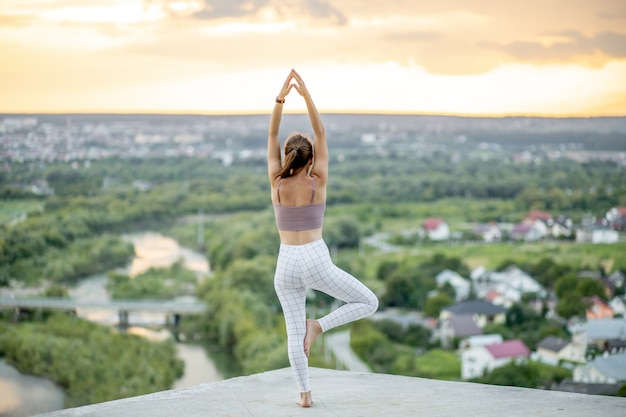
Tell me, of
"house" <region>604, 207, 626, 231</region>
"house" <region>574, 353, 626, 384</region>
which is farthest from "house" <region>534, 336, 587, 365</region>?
"house" <region>604, 207, 626, 231</region>

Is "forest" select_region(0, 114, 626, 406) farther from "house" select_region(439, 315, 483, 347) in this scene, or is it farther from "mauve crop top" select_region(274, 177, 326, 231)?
"mauve crop top" select_region(274, 177, 326, 231)

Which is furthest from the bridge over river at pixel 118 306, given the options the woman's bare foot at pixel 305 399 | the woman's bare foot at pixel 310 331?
the woman's bare foot at pixel 310 331

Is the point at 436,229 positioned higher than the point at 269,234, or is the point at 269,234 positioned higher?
the point at 269,234

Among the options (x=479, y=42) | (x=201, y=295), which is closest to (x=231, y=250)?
(x=201, y=295)

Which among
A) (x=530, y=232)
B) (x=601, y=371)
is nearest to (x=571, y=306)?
(x=601, y=371)

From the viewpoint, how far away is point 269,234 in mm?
33469

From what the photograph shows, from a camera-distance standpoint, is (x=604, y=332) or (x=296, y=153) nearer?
(x=296, y=153)

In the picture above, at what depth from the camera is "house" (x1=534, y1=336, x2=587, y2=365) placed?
23516mm

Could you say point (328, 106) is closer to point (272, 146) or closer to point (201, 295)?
point (201, 295)

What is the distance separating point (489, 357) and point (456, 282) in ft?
24.3

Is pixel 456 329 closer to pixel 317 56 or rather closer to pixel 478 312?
pixel 478 312

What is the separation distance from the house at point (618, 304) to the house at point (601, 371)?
442 centimetres

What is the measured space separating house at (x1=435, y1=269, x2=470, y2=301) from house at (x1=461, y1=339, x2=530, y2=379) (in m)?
5.25

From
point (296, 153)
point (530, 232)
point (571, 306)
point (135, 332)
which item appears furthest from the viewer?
point (530, 232)
